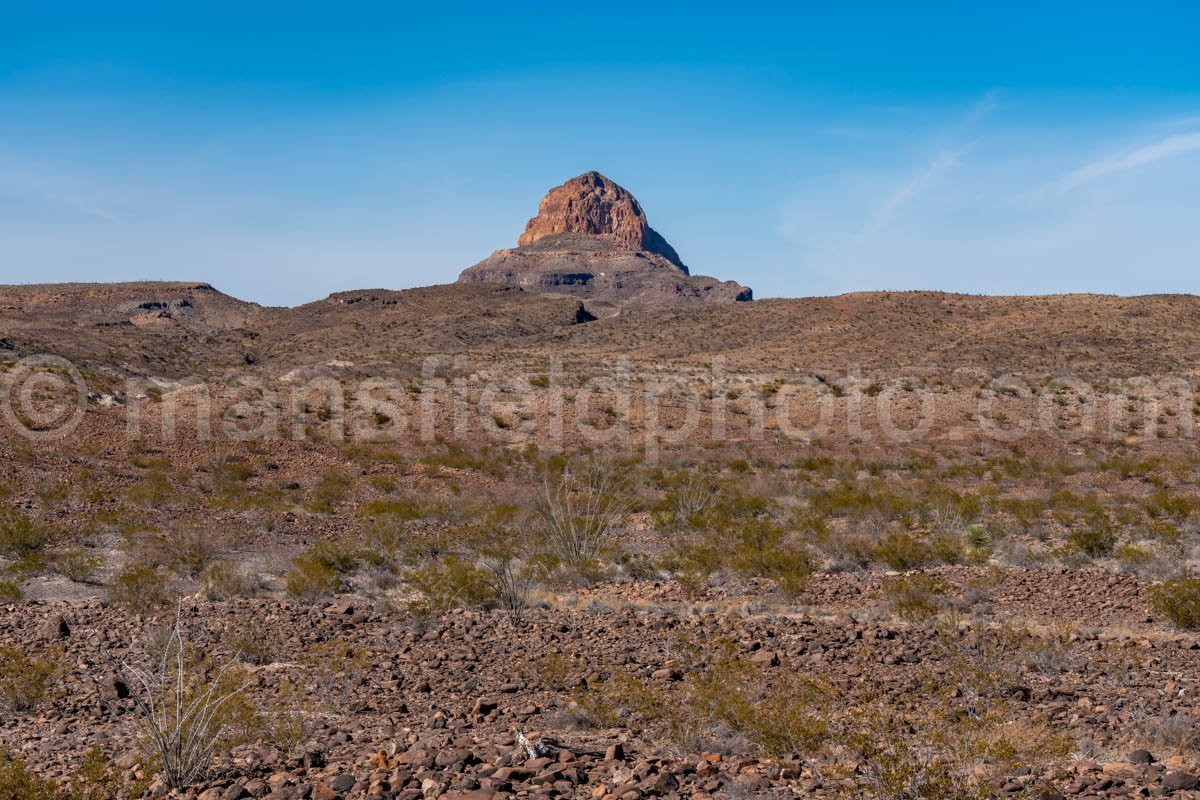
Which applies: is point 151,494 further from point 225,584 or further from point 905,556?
point 905,556

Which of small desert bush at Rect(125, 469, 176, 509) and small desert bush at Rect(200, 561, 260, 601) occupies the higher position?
small desert bush at Rect(125, 469, 176, 509)

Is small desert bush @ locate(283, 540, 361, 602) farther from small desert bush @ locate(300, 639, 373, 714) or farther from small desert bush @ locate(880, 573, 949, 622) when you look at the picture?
small desert bush @ locate(880, 573, 949, 622)

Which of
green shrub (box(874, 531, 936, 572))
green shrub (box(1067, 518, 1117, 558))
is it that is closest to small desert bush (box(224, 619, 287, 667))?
green shrub (box(874, 531, 936, 572))

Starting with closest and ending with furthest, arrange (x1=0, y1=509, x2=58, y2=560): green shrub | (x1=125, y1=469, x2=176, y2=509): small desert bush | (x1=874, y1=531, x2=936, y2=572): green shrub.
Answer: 1. (x1=874, y1=531, x2=936, y2=572): green shrub
2. (x1=0, y1=509, x2=58, y2=560): green shrub
3. (x1=125, y1=469, x2=176, y2=509): small desert bush

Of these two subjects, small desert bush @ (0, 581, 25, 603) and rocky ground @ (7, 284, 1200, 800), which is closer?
rocky ground @ (7, 284, 1200, 800)

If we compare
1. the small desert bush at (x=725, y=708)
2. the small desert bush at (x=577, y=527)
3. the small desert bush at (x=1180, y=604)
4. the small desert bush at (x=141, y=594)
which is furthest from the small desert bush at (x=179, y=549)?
the small desert bush at (x=1180, y=604)

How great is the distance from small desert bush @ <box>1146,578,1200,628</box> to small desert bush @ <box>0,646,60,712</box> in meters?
11.1

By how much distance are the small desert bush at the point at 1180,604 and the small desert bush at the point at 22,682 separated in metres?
11.1

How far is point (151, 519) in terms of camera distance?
676 inches

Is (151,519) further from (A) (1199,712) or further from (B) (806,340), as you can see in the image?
(B) (806,340)

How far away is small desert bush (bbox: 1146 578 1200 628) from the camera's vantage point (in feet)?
30.7

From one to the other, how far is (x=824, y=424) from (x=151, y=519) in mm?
26465

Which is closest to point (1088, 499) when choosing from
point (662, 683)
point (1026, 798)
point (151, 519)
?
point (662, 683)

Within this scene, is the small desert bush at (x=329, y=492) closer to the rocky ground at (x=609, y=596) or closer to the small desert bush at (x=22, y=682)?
the rocky ground at (x=609, y=596)
